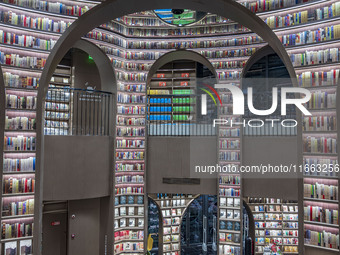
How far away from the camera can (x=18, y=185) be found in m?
4.87

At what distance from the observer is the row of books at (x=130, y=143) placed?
792 centimetres

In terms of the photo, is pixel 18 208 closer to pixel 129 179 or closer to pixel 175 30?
pixel 129 179

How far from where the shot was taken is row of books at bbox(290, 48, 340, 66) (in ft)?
14.4

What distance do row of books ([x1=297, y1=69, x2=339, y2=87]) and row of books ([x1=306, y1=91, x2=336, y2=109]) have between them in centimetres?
13

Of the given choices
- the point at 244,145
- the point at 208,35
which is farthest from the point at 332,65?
the point at 208,35

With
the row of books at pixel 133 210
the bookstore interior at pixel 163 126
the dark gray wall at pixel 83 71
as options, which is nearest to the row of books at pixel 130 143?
the bookstore interior at pixel 163 126

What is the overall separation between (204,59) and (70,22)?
3.92 meters

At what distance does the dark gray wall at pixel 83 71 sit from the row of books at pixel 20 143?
4.31 metres

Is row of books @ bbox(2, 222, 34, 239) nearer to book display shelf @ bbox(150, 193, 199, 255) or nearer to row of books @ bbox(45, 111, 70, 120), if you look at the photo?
row of books @ bbox(45, 111, 70, 120)

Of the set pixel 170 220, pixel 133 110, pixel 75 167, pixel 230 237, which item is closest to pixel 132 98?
pixel 133 110

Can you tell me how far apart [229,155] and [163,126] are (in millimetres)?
1901

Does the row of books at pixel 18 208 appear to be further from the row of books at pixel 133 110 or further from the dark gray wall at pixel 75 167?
the row of books at pixel 133 110

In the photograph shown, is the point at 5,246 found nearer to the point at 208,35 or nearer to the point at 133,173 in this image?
the point at 133,173

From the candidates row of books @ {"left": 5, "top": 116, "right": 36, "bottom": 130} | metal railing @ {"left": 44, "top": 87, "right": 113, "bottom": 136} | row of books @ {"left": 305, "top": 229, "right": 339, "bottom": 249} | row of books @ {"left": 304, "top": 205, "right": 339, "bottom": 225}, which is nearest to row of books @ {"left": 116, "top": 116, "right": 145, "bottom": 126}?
→ metal railing @ {"left": 44, "top": 87, "right": 113, "bottom": 136}
